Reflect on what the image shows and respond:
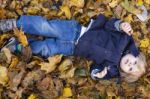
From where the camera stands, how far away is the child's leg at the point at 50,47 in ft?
12.3

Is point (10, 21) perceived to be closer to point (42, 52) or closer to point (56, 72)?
point (42, 52)

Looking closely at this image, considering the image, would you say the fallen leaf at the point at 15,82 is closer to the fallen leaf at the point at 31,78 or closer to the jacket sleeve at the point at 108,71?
the fallen leaf at the point at 31,78

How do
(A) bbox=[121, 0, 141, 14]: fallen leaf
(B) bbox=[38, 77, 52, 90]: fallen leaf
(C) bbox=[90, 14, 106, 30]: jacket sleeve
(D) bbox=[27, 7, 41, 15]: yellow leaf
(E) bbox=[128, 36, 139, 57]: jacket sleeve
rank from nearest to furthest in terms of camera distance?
(B) bbox=[38, 77, 52, 90]: fallen leaf, (E) bbox=[128, 36, 139, 57]: jacket sleeve, (C) bbox=[90, 14, 106, 30]: jacket sleeve, (D) bbox=[27, 7, 41, 15]: yellow leaf, (A) bbox=[121, 0, 141, 14]: fallen leaf

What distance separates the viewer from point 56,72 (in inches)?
148

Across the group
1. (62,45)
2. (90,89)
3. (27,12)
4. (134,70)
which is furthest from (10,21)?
(134,70)

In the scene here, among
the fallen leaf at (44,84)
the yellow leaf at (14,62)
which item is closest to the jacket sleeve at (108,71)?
the fallen leaf at (44,84)

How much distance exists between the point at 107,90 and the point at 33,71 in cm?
74

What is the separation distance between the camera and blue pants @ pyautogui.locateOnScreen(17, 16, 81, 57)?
3757 millimetres

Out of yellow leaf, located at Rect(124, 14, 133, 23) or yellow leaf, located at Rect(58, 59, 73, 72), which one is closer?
yellow leaf, located at Rect(58, 59, 73, 72)

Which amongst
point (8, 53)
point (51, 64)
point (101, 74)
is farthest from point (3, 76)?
point (101, 74)

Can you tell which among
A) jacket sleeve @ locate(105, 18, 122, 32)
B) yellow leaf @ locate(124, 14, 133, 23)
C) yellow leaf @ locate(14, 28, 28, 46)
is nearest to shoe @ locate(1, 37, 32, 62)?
yellow leaf @ locate(14, 28, 28, 46)

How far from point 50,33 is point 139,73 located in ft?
3.03

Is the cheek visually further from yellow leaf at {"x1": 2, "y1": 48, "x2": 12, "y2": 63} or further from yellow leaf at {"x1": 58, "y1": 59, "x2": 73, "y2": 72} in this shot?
yellow leaf at {"x1": 2, "y1": 48, "x2": 12, "y2": 63}

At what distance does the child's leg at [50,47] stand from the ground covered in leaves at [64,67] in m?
0.07
